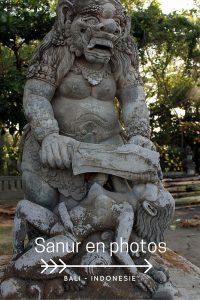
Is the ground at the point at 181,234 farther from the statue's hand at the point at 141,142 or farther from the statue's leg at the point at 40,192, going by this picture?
the statue's hand at the point at 141,142

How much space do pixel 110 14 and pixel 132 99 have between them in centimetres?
54

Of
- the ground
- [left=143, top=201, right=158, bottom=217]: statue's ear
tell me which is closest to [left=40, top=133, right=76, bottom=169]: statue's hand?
[left=143, top=201, right=158, bottom=217]: statue's ear

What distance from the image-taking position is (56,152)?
87.0 inches

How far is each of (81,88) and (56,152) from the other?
477mm

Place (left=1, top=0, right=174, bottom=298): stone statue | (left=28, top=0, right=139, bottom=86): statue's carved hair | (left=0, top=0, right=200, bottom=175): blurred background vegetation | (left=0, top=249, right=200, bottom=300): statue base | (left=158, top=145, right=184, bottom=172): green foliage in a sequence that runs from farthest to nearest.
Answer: (left=158, top=145, right=184, bottom=172): green foliage, (left=0, top=0, right=200, bottom=175): blurred background vegetation, (left=28, top=0, right=139, bottom=86): statue's carved hair, (left=1, top=0, right=174, bottom=298): stone statue, (left=0, top=249, right=200, bottom=300): statue base

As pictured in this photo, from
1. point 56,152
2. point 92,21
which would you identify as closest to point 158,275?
point 56,152

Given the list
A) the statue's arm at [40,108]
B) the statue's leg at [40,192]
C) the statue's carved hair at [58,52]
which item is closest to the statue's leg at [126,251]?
the statue's leg at [40,192]

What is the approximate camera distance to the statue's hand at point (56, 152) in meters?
2.21

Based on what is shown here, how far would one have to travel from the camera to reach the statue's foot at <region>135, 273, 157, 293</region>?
2.09 m

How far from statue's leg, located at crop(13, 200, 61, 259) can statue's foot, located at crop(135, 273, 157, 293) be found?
539mm


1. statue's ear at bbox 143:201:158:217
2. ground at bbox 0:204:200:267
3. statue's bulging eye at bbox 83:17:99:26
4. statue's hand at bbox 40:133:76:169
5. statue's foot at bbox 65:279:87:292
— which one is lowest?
ground at bbox 0:204:200:267

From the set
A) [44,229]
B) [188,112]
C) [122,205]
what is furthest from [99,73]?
[188,112]

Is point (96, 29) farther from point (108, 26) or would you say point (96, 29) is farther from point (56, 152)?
point (56, 152)

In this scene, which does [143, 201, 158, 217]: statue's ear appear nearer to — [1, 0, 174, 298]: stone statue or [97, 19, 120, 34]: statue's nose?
[1, 0, 174, 298]: stone statue
